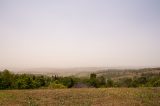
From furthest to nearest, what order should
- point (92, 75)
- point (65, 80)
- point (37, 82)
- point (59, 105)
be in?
point (92, 75), point (65, 80), point (37, 82), point (59, 105)

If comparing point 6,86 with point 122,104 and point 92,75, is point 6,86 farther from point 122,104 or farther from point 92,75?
point 122,104

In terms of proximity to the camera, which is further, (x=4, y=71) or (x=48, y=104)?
(x=4, y=71)

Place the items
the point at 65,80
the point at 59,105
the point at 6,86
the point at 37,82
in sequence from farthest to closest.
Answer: the point at 65,80 < the point at 37,82 < the point at 6,86 < the point at 59,105

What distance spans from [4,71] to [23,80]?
11863 millimetres

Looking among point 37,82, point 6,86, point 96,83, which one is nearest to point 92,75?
point 96,83

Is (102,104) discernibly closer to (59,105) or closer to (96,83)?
(59,105)

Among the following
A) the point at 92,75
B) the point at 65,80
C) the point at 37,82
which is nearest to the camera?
the point at 37,82

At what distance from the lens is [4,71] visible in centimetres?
10088

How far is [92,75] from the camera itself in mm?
134000

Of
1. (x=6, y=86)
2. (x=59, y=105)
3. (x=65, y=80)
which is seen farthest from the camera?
(x=65, y=80)

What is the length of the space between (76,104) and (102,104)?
2.53 m

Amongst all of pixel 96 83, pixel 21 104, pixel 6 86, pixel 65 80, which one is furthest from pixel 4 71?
pixel 21 104

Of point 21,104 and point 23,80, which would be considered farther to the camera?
point 23,80

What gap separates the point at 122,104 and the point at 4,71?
8121cm
